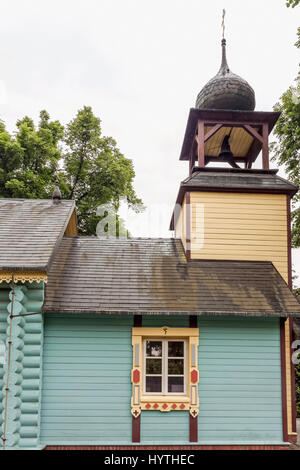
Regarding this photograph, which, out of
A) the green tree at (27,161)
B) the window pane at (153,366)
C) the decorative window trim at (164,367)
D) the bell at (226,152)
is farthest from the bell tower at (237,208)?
the green tree at (27,161)

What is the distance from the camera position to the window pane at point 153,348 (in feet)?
27.9

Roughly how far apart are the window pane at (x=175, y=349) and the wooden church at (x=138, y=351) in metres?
0.02

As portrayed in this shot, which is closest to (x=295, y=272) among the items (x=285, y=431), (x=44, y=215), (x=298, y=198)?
(x=298, y=198)

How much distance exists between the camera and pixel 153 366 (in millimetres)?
8430

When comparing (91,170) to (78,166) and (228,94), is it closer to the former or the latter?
(78,166)

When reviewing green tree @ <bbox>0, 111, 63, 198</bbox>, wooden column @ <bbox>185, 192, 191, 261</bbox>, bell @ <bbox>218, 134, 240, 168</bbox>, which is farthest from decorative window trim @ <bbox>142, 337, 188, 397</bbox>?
green tree @ <bbox>0, 111, 63, 198</bbox>

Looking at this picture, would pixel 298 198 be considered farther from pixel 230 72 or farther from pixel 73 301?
pixel 73 301

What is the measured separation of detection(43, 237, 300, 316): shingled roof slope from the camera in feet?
27.1

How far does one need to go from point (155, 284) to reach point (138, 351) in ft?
5.05

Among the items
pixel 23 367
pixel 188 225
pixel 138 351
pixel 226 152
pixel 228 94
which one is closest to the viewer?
pixel 23 367

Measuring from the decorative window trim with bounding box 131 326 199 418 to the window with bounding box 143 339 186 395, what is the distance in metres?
0.09

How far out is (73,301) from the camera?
8.24 m

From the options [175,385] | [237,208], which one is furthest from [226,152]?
[175,385]

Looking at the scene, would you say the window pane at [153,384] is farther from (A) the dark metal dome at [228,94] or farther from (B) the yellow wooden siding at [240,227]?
(A) the dark metal dome at [228,94]
